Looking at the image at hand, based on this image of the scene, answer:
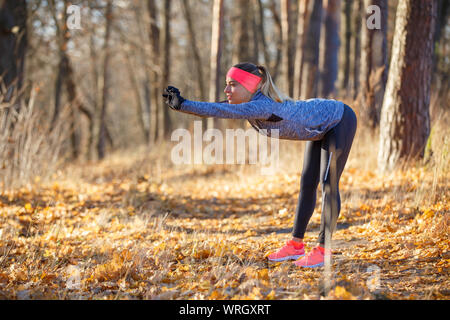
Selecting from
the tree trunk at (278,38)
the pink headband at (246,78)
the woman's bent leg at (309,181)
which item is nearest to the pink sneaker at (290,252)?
the woman's bent leg at (309,181)

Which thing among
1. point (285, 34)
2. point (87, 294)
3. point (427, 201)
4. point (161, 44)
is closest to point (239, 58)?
point (285, 34)

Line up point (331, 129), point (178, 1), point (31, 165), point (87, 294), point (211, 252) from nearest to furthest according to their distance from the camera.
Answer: point (87, 294) → point (331, 129) → point (211, 252) → point (31, 165) → point (178, 1)

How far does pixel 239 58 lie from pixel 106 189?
632 centimetres

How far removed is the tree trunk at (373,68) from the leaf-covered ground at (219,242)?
1738mm

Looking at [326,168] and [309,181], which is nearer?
[326,168]

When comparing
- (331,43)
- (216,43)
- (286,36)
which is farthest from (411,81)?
(286,36)

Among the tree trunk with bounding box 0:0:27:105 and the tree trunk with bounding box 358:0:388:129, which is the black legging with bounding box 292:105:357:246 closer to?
the tree trunk with bounding box 358:0:388:129

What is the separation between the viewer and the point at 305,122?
A: 3012mm

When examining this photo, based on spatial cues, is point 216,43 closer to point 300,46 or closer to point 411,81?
point 300,46

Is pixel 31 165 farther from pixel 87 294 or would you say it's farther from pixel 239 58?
pixel 239 58

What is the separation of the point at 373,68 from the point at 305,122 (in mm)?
6034

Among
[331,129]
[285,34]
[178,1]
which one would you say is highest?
[178,1]

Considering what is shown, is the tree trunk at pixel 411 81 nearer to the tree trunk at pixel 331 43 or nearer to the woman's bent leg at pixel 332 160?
the woman's bent leg at pixel 332 160
